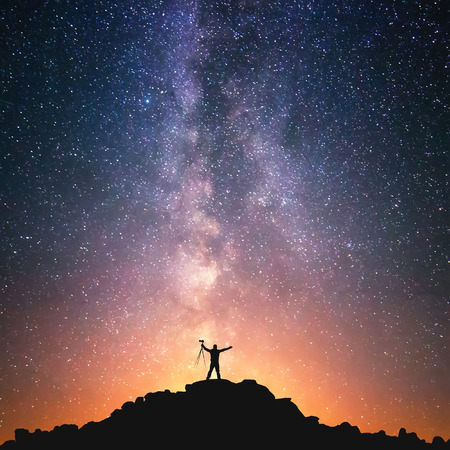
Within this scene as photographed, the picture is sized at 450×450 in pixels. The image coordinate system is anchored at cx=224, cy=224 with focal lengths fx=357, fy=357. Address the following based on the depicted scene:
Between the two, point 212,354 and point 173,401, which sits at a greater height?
point 212,354

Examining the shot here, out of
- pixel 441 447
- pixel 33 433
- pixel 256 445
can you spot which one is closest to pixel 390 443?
pixel 441 447

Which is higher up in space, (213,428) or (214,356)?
(214,356)

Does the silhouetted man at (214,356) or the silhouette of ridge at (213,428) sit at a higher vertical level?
the silhouetted man at (214,356)

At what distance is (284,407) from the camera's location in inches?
663

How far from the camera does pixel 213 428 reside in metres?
15.2

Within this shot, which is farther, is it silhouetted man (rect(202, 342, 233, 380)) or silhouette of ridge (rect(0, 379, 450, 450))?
silhouetted man (rect(202, 342, 233, 380))

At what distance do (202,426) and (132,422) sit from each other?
10.4ft

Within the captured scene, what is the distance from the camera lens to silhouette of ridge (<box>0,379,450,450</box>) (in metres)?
14.8

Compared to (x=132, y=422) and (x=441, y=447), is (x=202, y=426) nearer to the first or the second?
(x=132, y=422)

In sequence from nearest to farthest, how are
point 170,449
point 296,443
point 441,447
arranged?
1. point 170,449
2. point 296,443
3. point 441,447

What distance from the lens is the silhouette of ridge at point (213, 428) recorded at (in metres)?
14.8

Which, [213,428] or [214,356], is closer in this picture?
[213,428]

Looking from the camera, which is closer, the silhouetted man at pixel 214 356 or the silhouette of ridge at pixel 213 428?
the silhouette of ridge at pixel 213 428

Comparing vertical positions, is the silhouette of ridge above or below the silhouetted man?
below
